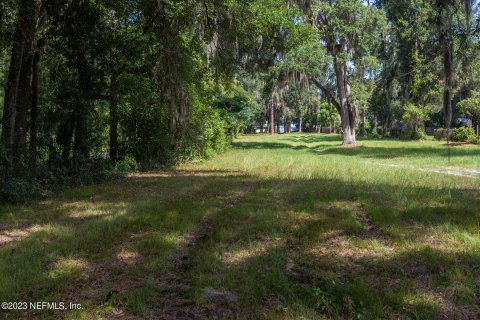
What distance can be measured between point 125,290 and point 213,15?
10056 mm

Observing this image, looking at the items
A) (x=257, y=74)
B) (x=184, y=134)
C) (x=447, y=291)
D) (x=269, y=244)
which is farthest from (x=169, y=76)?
(x=257, y=74)

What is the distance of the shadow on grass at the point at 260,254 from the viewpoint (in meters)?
3.60

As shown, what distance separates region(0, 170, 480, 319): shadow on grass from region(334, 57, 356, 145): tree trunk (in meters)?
19.6

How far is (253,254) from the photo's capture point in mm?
4707

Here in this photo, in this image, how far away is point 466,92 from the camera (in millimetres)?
42375

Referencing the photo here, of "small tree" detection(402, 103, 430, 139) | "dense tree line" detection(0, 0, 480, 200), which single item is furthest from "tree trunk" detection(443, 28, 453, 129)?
"small tree" detection(402, 103, 430, 139)

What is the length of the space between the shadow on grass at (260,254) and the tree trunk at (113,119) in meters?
4.77

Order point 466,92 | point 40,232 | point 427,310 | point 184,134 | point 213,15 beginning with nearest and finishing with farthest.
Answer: point 427,310, point 40,232, point 213,15, point 184,134, point 466,92

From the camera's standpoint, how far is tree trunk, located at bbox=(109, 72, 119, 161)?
1204 cm

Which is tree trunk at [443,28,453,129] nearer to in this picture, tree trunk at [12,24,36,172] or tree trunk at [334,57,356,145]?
tree trunk at [12,24,36,172]

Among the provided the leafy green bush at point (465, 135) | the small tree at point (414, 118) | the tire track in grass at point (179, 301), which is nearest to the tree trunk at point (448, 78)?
the tire track in grass at point (179, 301)

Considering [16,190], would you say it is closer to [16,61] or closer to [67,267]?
[16,61]

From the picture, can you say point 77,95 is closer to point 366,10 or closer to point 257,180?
point 257,180

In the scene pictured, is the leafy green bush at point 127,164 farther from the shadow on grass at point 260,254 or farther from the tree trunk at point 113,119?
the shadow on grass at point 260,254
